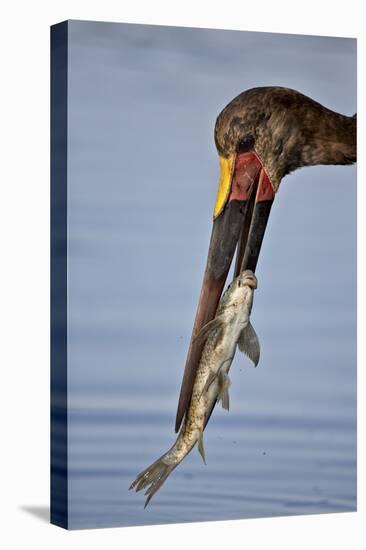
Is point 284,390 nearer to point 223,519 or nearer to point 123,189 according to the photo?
point 223,519

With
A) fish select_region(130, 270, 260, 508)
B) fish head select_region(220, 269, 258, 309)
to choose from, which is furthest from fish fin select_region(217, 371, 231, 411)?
fish head select_region(220, 269, 258, 309)

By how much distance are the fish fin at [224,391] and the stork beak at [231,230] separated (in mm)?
193

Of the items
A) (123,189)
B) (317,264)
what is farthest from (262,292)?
(123,189)

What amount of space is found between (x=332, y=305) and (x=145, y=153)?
1.62 m

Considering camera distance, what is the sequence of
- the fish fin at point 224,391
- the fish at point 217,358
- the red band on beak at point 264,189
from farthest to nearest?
the red band on beak at point 264,189, the fish fin at point 224,391, the fish at point 217,358

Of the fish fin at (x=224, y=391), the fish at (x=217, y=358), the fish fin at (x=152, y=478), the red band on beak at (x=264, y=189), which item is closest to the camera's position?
the fish fin at (x=152, y=478)

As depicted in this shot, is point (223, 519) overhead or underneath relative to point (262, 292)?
underneath

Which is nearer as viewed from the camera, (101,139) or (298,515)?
(101,139)

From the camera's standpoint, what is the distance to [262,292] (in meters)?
11.0

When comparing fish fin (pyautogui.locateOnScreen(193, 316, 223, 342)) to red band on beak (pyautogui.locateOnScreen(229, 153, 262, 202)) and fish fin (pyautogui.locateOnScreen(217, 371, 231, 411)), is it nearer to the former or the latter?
fish fin (pyautogui.locateOnScreen(217, 371, 231, 411))

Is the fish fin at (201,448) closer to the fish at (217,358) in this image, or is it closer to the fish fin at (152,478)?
A: the fish at (217,358)

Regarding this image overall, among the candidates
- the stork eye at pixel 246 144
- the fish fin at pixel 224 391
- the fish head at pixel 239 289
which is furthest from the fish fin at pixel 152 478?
the stork eye at pixel 246 144

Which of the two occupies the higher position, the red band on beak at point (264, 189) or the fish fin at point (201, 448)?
the red band on beak at point (264, 189)

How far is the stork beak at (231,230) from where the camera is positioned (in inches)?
427
